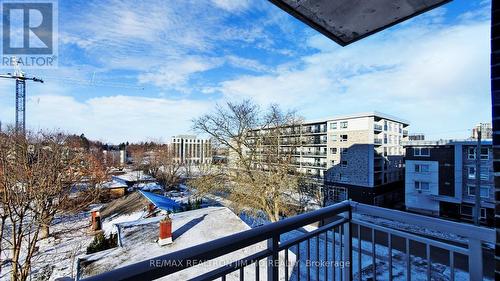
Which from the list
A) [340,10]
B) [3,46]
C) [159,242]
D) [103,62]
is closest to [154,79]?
[103,62]

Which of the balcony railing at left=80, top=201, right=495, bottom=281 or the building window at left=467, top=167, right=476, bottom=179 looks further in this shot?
the building window at left=467, top=167, right=476, bottom=179

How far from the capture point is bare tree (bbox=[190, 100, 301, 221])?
9.45 m

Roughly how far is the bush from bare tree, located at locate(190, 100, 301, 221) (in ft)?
13.6

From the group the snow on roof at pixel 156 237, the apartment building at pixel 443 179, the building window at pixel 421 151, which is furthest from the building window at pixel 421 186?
the snow on roof at pixel 156 237

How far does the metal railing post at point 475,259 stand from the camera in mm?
1154

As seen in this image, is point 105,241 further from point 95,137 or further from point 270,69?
point 95,137

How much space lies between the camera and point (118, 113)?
43.5 ft

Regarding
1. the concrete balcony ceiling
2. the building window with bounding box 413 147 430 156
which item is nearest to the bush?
the concrete balcony ceiling

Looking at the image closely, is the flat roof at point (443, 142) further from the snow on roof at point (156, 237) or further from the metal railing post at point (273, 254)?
the metal railing post at point (273, 254)

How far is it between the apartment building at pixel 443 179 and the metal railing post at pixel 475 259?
14763mm

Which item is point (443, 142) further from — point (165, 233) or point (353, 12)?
point (353, 12)

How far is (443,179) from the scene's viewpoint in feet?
45.1

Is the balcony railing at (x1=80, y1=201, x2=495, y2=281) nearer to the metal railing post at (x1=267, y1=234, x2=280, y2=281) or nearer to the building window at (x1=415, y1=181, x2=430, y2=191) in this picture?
the metal railing post at (x1=267, y1=234, x2=280, y2=281)

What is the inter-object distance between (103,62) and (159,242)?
6373mm
